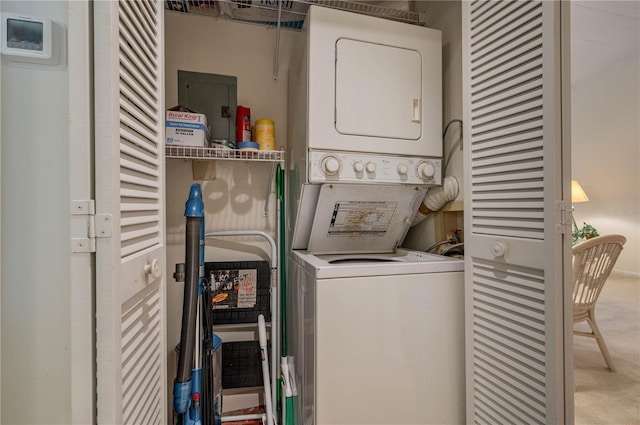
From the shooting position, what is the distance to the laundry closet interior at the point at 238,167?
6.75ft

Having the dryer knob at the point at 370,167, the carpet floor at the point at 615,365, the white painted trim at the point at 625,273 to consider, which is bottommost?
the carpet floor at the point at 615,365

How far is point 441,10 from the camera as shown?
76.8 inches

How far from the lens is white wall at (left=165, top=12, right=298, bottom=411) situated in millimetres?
2076

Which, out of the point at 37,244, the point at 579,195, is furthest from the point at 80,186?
the point at 579,195

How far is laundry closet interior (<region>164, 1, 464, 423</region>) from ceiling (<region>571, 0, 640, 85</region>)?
1745 millimetres

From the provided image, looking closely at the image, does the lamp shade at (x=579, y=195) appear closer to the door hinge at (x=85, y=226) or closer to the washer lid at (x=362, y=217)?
the washer lid at (x=362, y=217)

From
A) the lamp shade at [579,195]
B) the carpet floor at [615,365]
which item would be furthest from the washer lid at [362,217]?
the lamp shade at [579,195]

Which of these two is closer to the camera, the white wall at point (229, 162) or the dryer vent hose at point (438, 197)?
the dryer vent hose at point (438, 197)

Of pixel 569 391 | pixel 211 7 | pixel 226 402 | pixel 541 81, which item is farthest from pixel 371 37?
pixel 226 402

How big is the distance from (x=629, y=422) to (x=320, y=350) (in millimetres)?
1860

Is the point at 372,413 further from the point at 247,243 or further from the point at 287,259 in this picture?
the point at 247,243

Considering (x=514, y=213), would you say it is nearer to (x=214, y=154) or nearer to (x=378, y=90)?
(x=378, y=90)

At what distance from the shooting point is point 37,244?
0.80 m

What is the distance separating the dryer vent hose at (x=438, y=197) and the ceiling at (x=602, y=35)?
221 cm
